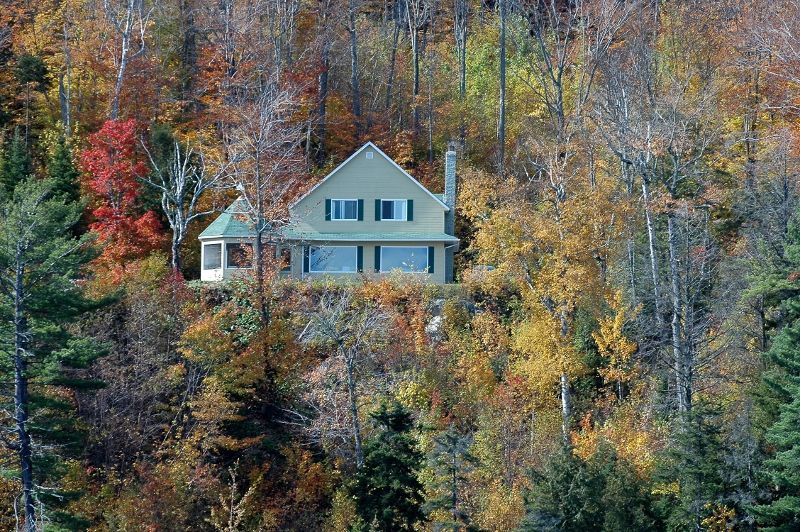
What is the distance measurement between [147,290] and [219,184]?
315 inches

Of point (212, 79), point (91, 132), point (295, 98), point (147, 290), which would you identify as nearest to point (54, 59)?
point (91, 132)

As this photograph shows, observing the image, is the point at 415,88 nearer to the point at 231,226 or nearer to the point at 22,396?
the point at 231,226

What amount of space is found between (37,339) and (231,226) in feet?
45.9

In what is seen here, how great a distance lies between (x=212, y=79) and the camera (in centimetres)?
4903

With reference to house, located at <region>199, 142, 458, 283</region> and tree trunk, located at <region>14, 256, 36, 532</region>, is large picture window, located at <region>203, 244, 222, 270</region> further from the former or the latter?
tree trunk, located at <region>14, 256, 36, 532</region>

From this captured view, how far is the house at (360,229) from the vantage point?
139 ft

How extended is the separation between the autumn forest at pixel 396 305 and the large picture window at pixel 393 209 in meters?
3.52

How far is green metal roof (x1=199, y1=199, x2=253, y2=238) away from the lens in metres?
41.3

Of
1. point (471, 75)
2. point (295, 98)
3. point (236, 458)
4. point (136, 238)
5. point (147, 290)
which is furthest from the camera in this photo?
point (471, 75)

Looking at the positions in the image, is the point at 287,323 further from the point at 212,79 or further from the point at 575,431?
the point at 212,79

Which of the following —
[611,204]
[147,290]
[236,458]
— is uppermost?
[611,204]

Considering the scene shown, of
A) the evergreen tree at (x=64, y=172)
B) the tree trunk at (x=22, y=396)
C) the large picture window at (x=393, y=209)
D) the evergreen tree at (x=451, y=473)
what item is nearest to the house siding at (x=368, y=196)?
the large picture window at (x=393, y=209)

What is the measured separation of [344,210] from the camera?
143 feet

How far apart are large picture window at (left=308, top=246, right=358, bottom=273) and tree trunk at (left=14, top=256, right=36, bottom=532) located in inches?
606
